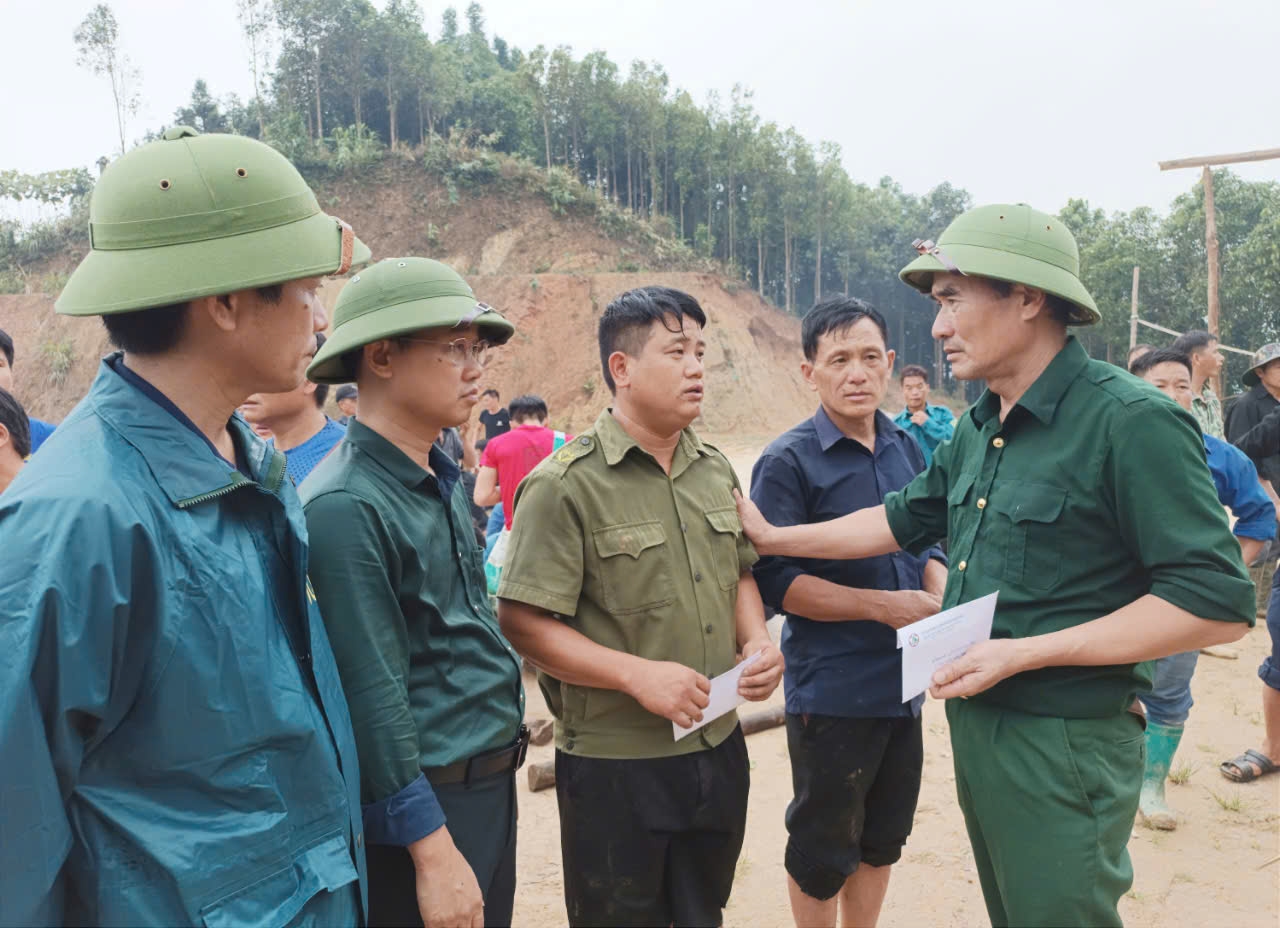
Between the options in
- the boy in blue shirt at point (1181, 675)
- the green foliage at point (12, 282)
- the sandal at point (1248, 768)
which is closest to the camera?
the boy in blue shirt at point (1181, 675)

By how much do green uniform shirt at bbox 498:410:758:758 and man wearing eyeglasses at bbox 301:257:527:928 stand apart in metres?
0.23

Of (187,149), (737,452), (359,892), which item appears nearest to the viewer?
(187,149)

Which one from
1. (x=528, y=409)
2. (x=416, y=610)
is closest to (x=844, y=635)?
(x=416, y=610)

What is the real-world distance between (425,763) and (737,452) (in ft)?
80.4

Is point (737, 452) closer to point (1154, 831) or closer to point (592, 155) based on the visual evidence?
point (1154, 831)

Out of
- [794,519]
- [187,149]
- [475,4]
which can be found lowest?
[794,519]

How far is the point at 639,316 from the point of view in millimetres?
2570

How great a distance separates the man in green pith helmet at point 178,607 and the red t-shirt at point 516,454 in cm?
458

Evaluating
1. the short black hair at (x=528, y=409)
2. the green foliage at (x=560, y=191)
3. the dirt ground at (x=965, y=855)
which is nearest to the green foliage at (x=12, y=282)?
the green foliage at (x=560, y=191)

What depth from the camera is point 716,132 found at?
4612 centimetres

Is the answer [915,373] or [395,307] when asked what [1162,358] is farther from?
[395,307]

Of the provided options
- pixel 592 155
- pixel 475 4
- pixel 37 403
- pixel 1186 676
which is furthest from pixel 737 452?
pixel 475 4

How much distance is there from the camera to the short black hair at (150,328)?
1.42 meters

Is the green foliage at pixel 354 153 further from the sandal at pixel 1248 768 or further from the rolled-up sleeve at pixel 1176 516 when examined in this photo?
the rolled-up sleeve at pixel 1176 516
